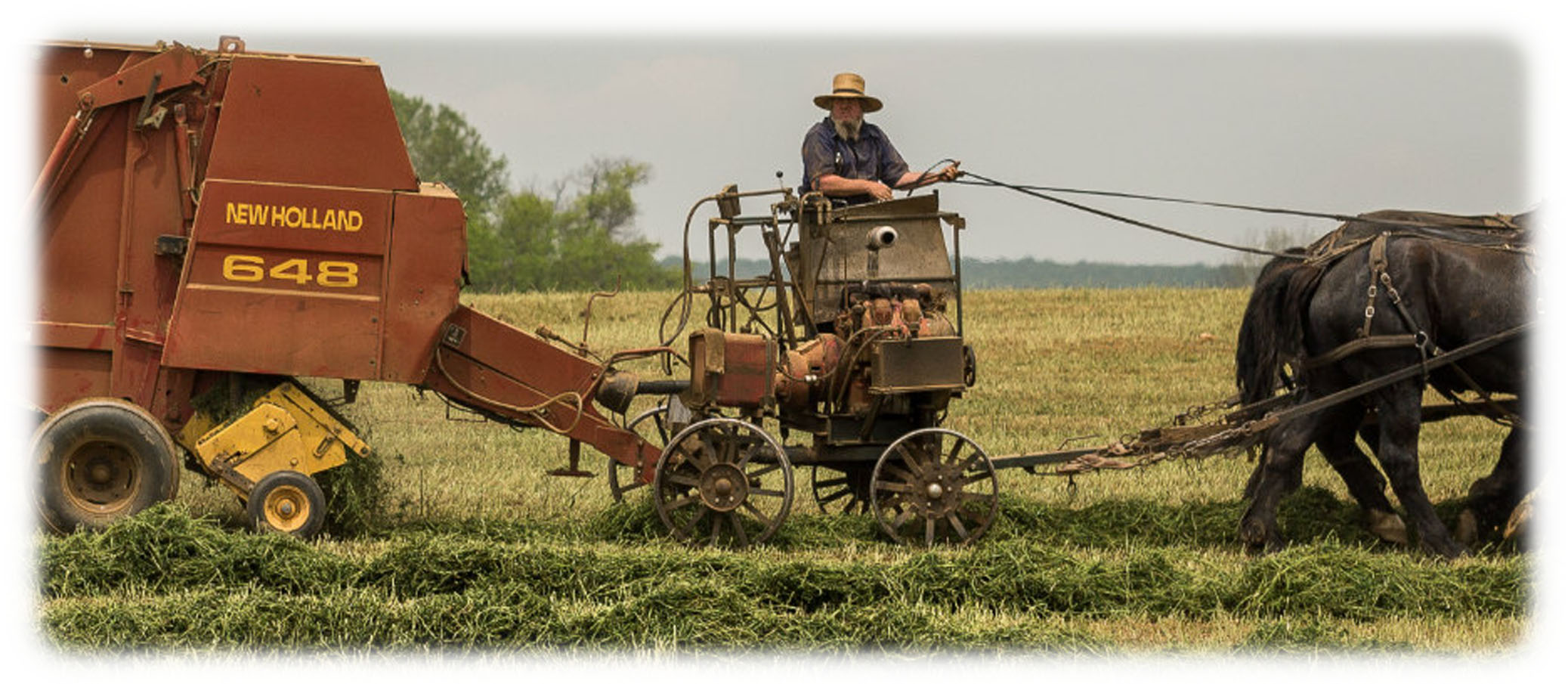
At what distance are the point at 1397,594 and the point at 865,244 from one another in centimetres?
335

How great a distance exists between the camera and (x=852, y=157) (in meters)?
10.7

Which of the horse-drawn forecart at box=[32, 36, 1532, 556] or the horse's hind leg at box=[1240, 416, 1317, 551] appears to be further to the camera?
the horse's hind leg at box=[1240, 416, 1317, 551]

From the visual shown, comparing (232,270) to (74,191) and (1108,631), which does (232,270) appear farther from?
(1108,631)

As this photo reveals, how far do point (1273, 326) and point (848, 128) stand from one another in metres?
2.71

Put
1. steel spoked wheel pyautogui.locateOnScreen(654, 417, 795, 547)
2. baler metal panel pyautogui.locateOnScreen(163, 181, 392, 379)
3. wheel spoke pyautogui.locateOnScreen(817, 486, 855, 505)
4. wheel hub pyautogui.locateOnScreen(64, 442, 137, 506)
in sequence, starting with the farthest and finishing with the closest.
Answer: wheel spoke pyautogui.locateOnScreen(817, 486, 855, 505)
steel spoked wheel pyautogui.locateOnScreen(654, 417, 795, 547)
baler metal panel pyautogui.locateOnScreen(163, 181, 392, 379)
wheel hub pyautogui.locateOnScreen(64, 442, 137, 506)

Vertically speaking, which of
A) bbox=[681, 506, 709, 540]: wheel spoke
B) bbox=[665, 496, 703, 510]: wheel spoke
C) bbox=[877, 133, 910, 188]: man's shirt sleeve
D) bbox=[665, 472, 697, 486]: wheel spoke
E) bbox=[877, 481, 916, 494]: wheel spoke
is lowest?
bbox=[681, 506, 709, 540]: wheel spoke

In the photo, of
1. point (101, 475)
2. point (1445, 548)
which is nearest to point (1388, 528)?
point (1445, 548)

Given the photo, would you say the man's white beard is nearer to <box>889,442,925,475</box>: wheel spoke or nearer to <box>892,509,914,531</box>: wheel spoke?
<box>889,442,925,475</box>: wheel spoke

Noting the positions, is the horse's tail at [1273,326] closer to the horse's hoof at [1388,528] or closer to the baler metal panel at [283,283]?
the horse's hoof at [1388,528]

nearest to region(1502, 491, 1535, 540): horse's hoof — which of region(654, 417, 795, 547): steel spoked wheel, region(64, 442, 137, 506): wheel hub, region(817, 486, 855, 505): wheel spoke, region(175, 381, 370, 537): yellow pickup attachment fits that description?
region(817, 486, 855, 505): wheel spoke

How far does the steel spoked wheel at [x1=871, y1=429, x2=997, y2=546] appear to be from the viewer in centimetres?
1002

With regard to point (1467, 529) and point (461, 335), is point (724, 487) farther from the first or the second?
point (1467, 529)

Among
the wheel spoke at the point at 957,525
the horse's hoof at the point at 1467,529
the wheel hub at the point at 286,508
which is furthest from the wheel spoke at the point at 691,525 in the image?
the horse's hoof at the point at 1467,529

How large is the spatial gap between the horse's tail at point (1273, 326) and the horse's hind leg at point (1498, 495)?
1.30 metres
